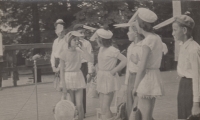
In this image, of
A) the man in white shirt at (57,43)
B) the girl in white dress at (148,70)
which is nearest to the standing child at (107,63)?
the man in white shirt at (57,43)

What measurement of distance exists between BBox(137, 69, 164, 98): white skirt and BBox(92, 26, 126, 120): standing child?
1.29 ft

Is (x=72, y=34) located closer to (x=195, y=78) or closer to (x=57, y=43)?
(x=57, y=43)

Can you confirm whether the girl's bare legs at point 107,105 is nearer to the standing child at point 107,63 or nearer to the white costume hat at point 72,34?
the standing child at point 107,63

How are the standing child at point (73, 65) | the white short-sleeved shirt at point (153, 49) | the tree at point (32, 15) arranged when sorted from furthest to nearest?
the standing child at point (73, 65) < the tree at point (32, 15) < the white short-sleeved shirt at point (153, 49)

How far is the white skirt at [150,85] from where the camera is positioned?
6.47 ft

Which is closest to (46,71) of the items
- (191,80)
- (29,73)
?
(29,73)

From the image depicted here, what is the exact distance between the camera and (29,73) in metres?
2.48

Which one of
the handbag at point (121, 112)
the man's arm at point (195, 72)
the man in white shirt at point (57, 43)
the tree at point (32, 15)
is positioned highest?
the tree at point (32, 15)

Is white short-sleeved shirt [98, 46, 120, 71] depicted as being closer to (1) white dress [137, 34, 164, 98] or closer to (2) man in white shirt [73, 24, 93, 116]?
(2) man in white shirt [73, 24, 93, 116]

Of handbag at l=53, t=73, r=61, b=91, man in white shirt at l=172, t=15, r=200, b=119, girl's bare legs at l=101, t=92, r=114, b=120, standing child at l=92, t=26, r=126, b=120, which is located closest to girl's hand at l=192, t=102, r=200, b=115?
man in white shirt at l=172, t=15, r=200, b=119

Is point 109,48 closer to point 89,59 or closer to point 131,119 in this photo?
point 89,59

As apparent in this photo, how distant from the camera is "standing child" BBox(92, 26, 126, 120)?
236cm

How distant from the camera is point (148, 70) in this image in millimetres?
1976

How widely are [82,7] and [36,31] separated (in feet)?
1.22
